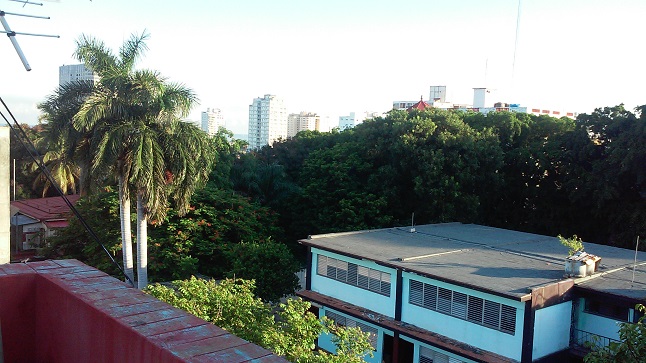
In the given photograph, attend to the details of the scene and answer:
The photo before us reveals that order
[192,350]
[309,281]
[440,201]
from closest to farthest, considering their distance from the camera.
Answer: [192,350]
[309,281]
[440,201]

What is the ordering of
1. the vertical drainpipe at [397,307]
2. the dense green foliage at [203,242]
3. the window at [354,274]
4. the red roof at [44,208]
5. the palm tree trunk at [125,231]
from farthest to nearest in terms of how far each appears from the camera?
the red roof at [44,208] < the dense green foliage at [203,242] < the palm tree trunk at [125,231] < the window at [354,274] < the vertical drainpipe at [397,307]

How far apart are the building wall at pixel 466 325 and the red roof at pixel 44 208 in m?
16.9

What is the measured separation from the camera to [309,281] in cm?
1747

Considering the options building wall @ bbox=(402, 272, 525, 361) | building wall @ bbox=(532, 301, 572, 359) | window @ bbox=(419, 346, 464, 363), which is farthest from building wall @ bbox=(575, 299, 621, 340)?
window @ bbox=(419, 346, 464, 363)

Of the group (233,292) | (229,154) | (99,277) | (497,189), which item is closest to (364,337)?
(233,292)

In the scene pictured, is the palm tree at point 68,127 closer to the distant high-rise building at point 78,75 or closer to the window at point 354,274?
the distant high-rise building at point 78,75

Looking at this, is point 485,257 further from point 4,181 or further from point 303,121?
point 303,121

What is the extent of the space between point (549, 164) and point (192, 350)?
23.2 meters

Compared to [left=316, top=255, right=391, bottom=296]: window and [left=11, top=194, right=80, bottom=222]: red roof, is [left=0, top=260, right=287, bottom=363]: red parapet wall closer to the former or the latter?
[left=316, top=255, right=391, bottom=296]: window

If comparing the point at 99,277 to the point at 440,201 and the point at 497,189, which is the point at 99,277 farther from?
the point at 497,189

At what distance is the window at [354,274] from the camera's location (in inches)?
594

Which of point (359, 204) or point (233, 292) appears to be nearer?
point (233, 292)

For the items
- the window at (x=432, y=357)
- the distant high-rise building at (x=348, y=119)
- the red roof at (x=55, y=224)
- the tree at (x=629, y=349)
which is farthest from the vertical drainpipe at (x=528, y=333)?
the distant high-rise building at (x=348, y=119)

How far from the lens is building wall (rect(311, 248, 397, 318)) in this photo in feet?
48.8
